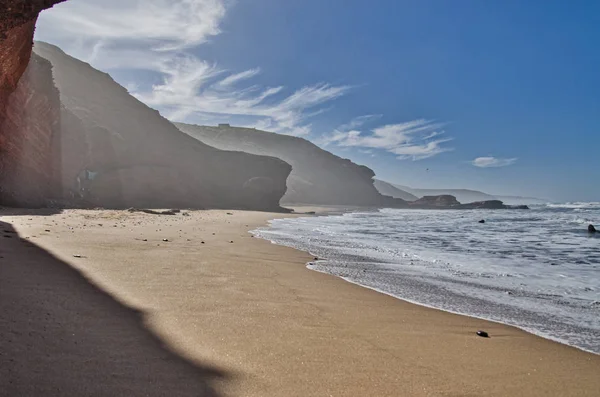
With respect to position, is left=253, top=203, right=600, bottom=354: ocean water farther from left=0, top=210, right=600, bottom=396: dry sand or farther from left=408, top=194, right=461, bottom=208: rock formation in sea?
left=408, top=194, right=461, bottom=208: rock formation in sea

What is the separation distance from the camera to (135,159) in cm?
4353

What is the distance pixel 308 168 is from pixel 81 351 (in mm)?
128551

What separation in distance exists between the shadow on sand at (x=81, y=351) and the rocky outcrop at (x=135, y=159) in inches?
1167

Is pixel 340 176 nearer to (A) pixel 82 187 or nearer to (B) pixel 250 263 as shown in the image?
(A) pixel 82 187

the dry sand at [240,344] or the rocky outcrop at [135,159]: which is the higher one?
the rocky outcrop at [135,159]

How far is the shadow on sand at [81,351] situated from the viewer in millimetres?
1993

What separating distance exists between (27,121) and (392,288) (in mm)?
24314

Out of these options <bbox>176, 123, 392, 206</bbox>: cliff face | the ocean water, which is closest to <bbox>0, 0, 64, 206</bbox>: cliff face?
the ocean water

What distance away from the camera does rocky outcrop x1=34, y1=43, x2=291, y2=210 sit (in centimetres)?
3477

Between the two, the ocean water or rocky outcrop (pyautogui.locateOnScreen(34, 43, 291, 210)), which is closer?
the ocean water

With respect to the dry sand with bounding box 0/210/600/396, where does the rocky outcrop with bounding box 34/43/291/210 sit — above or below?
above

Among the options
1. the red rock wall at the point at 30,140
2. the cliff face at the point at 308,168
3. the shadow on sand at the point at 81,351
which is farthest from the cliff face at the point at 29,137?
the cliff face at the point at 308,168

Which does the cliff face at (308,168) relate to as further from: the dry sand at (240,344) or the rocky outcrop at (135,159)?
the dry sand at (240,344)

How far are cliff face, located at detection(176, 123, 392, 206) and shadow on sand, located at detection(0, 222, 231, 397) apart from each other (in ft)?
321
